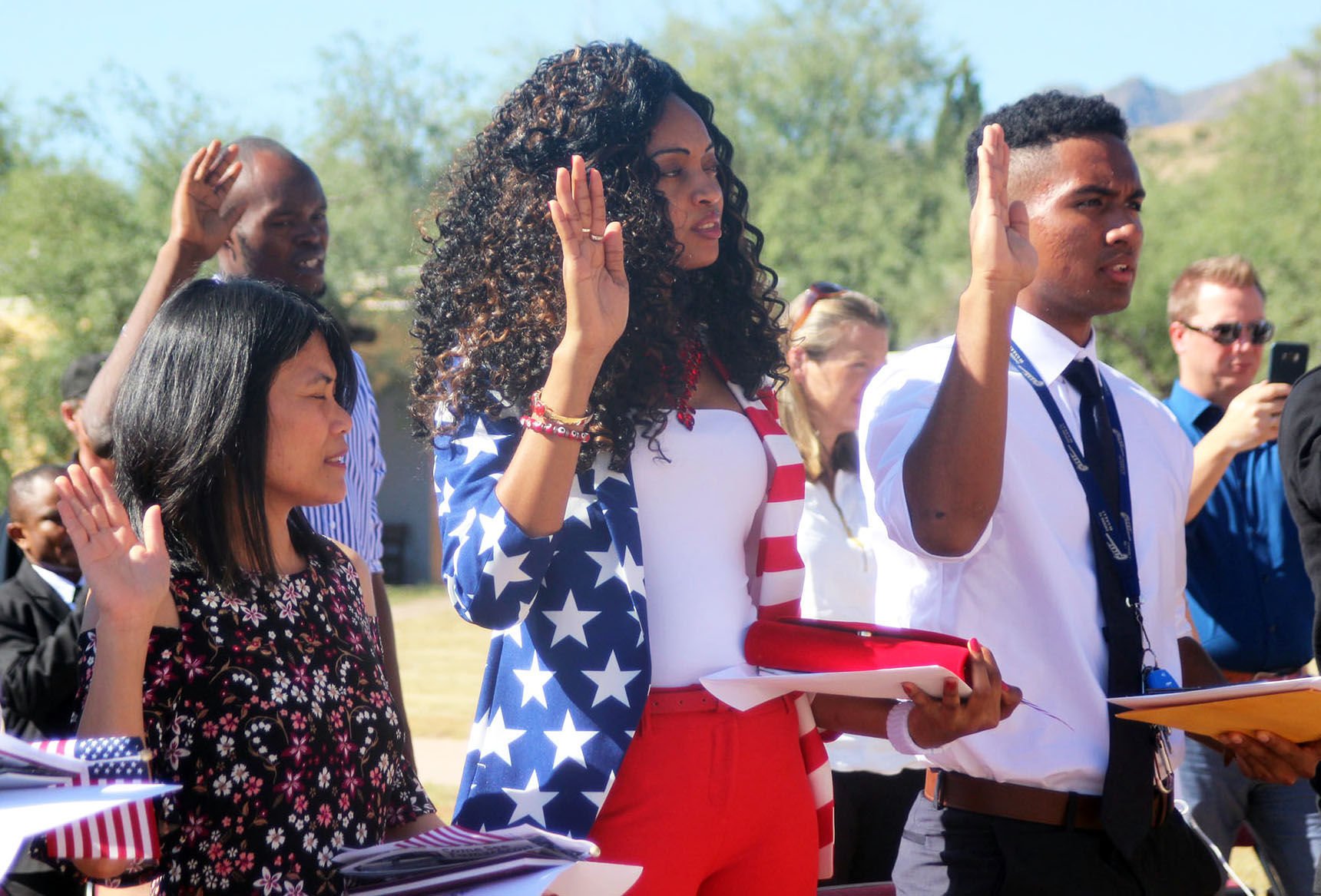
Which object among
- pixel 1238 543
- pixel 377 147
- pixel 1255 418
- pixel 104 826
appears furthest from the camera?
pixel 377 147

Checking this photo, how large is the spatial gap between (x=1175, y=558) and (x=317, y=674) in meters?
1.71

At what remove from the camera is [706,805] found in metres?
2.35

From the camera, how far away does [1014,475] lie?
259 cm

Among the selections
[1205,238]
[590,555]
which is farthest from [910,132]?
[590,555]

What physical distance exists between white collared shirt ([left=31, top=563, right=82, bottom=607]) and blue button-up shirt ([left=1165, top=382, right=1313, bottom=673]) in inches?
146

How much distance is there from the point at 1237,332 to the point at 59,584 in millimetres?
4146

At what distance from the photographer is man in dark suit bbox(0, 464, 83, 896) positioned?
12.8ft

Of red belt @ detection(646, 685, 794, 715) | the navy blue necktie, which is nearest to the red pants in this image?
red belt @ detection(646, 685, 794, 715)

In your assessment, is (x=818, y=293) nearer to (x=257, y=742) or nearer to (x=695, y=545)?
(x=695, y=545)

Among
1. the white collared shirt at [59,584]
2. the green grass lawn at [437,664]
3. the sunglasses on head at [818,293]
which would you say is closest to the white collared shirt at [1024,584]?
the sunglasses on head at [818,293]

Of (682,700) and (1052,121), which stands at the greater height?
(1052,121)

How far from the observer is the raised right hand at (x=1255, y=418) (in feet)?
13.8

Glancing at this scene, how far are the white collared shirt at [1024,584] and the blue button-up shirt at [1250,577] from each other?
2.07 m

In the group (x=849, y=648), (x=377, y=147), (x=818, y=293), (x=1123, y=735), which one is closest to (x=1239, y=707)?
(x=1123, y=735)
